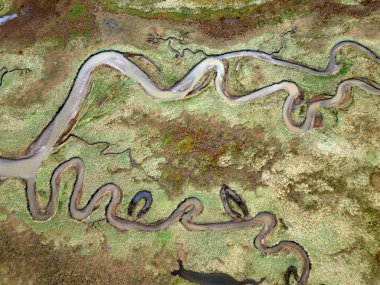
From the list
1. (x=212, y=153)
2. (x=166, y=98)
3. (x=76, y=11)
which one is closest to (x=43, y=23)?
(x=76, y=11)

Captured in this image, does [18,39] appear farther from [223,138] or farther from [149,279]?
[149,279]

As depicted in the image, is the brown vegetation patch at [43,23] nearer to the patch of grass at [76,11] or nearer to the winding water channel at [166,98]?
the patch of grass at [76,11]

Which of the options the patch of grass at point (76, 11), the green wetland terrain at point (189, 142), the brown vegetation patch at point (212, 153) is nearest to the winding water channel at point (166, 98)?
the green wetland terrain at point (189, 142)

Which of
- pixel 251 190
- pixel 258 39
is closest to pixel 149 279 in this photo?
pixel 251 190

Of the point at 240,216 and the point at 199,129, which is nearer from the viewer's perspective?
the point at 240,216

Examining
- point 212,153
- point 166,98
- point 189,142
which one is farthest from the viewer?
point 166,98

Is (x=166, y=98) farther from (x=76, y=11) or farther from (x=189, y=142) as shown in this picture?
(x=76, y=11)
